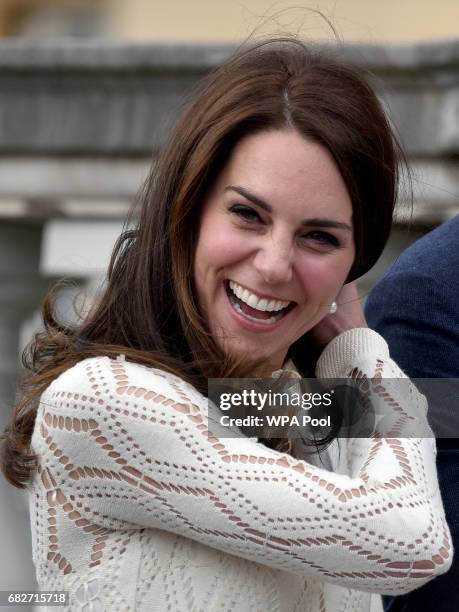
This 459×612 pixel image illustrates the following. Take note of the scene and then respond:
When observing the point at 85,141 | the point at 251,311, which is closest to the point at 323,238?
the point at 251,311

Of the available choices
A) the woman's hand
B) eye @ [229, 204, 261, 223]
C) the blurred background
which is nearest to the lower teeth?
eye @ [229, 204, 261, 223]

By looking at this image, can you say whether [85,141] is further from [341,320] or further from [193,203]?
[193,203]

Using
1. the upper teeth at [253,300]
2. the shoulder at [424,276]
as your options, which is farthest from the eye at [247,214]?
the shoulder at [424,276]

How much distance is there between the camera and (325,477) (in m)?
1.98

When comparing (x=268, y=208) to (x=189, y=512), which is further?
(x=268, y=208)

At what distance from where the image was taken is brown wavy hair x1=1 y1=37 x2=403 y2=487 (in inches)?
83.4

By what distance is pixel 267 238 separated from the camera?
2.09 m

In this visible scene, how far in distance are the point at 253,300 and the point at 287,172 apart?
20 centimetres

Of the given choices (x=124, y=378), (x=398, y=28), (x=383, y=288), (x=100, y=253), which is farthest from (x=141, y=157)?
(x=398, y=28)

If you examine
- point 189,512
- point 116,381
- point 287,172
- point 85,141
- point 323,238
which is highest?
point 287,172

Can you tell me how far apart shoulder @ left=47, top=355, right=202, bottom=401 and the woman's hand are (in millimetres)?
421

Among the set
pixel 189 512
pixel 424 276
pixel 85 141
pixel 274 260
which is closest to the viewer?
pixel 189 512

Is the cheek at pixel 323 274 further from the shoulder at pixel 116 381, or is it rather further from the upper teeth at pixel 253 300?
the shoulder at pixel 116 381

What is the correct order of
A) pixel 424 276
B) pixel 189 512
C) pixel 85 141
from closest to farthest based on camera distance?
pixel 189 512
pixel 424 276
pixel 85 141
